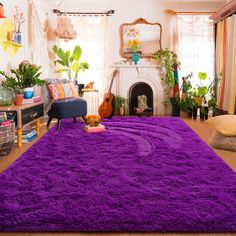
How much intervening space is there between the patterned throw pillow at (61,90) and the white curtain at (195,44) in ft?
8.85

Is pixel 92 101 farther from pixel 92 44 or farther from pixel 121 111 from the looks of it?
pixel 92 44

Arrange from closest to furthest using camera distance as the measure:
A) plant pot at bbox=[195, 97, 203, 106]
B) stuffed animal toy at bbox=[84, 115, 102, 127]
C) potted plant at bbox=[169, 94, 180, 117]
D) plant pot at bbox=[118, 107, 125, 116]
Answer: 1. stuffed animal toy at bbox=[84, 115, 102, 127]
2. plant pot at bbox=[195, 97, 203, 106]
3. potted plant at bbox=[169, 94, 180, 117]
4. plant pot at bbox=[118, 107, 125, 116]

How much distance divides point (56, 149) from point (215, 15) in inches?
175

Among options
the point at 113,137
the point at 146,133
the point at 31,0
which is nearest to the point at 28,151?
the point at 113,137

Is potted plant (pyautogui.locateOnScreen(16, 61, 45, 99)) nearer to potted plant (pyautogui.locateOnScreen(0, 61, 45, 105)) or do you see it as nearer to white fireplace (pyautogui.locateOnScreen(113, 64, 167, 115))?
potted plant (pyautogui.locateOnScreen(0, 61, 45, 105))

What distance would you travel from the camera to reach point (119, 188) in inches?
84.4

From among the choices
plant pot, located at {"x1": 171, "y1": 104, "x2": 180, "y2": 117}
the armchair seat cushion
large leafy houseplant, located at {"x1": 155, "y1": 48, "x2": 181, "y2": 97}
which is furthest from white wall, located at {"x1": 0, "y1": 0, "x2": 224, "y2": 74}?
the armchair seat cushion

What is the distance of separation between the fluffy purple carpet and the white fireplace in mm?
2855

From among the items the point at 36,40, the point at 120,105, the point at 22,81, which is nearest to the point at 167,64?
the point at 120,105

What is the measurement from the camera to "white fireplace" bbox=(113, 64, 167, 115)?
638cm

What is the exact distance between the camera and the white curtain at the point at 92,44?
6.43 metres

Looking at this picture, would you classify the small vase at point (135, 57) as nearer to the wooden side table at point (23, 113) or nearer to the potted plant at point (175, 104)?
the potted plant at point (175, 104)

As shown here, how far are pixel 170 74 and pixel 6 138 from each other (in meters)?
4.04

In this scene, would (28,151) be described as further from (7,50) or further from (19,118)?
(7,50)
